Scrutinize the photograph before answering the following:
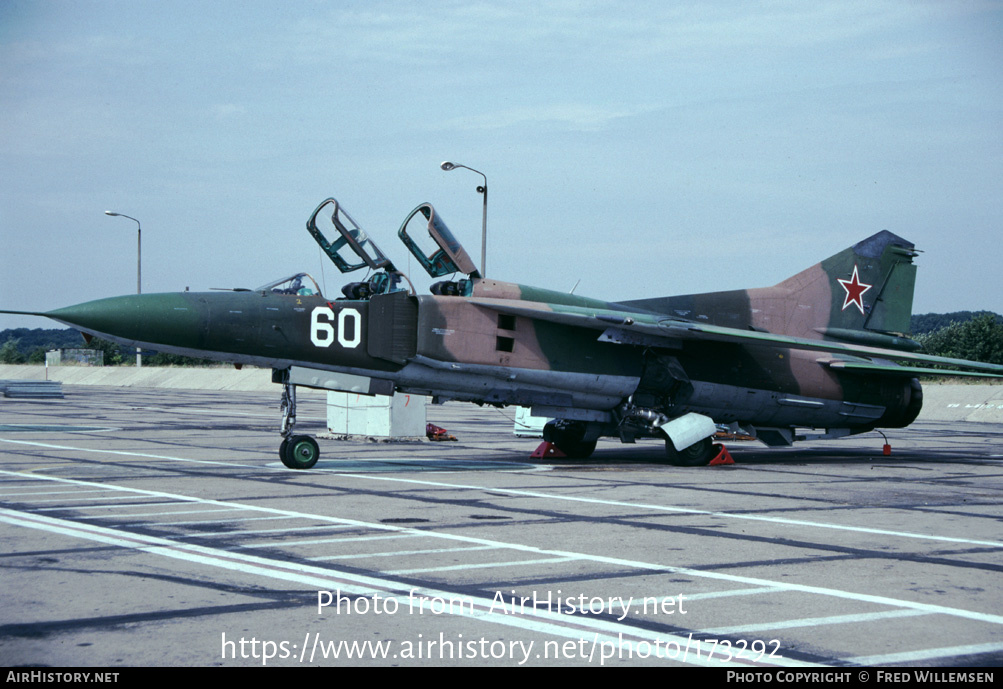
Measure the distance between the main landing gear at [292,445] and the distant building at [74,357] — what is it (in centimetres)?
7871

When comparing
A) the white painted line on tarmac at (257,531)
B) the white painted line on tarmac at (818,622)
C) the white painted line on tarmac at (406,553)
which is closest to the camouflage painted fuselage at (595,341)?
the white painted line on tarmac at (257,531)

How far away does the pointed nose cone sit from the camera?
13.3 m

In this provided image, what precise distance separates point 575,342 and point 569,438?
8.51 feet

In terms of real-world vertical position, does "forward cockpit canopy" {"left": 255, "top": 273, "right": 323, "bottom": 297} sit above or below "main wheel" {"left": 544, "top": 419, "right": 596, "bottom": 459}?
above

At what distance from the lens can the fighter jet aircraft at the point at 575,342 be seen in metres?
14.3

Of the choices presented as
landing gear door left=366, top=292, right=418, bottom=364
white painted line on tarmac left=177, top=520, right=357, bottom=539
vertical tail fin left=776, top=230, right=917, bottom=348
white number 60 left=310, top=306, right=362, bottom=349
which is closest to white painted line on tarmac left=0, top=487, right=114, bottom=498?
white painted line on tarmac left=177, top=520, right=357, bottom=539

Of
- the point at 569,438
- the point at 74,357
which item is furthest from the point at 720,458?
the point at 74,357

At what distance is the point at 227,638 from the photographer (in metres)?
5.46

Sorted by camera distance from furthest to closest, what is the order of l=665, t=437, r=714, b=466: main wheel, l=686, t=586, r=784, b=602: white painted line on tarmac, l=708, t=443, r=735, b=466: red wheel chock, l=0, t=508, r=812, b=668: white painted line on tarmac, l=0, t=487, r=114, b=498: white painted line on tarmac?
l=708, t=443, r=735, b=466: red wheel chock → l=665, t=437, r=714, b=466: main wheel → l=0, t=487, r=114, b=498: white painted line on tarmac → l=686, t=586, r=784, b=602: white painted line on tarmac → l=0, t=508, r=812, b=668: white painted line on tarmac

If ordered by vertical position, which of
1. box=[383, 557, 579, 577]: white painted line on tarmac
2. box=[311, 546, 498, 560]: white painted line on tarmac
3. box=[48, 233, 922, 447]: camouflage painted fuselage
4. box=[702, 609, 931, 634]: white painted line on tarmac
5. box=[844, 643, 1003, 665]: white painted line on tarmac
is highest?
box=[48, 233, 922, 447]: camouflage painted fuselage

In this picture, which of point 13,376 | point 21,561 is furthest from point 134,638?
point 13,376

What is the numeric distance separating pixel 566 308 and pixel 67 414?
21.8 meters

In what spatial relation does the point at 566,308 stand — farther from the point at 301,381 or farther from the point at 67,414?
the point at 67,414

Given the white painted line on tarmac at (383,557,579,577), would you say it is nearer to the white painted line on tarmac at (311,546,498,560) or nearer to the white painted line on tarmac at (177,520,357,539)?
the white painted line on tarmac at (311,546,498,560)
